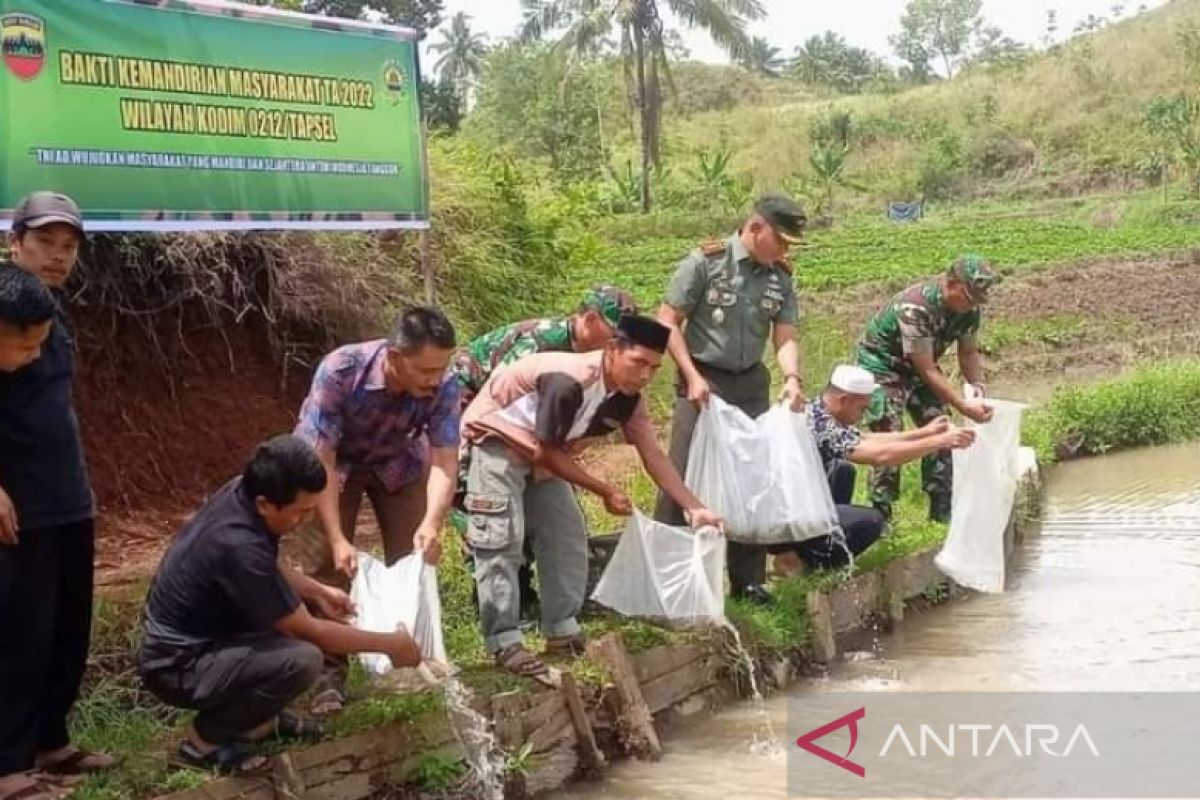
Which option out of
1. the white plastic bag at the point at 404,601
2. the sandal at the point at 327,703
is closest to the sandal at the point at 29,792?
the sandal at the point at 327,703

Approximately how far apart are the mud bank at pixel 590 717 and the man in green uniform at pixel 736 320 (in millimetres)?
482

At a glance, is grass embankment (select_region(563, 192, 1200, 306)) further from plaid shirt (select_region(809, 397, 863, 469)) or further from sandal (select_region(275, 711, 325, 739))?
sandal (select_region(275, 711, 325, 739))

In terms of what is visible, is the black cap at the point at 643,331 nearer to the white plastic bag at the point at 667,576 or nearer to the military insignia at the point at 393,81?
the white plastic bag at the point at 667,576

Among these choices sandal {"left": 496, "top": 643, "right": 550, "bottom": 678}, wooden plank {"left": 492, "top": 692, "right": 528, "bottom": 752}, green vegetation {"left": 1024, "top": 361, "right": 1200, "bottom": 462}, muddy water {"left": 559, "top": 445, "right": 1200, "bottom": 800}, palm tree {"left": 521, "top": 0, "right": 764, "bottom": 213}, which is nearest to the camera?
wooden plank {"left": 492, "top": 692, "right": 528, "bottom": 752}

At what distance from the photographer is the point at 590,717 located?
4.91 meters

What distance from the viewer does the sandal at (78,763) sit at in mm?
3787

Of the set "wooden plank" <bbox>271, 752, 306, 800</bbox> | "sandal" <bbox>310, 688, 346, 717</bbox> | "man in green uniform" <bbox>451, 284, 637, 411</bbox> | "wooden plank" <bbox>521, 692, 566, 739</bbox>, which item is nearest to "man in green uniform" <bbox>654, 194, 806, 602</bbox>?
"man in green uniform" <bbox>451, 284, 637, 411</bbox>

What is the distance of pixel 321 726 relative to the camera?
4137 millimetres

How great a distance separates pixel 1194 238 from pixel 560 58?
16788mm

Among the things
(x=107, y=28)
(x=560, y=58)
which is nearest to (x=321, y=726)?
(x=107, y=28)

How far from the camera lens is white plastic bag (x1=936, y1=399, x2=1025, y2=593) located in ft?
21.6

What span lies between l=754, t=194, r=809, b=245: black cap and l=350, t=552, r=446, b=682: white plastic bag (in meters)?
2.33

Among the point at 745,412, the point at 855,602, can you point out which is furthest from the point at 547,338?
the point at 855,602

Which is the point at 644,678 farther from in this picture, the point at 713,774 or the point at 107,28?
the point at 107,28
